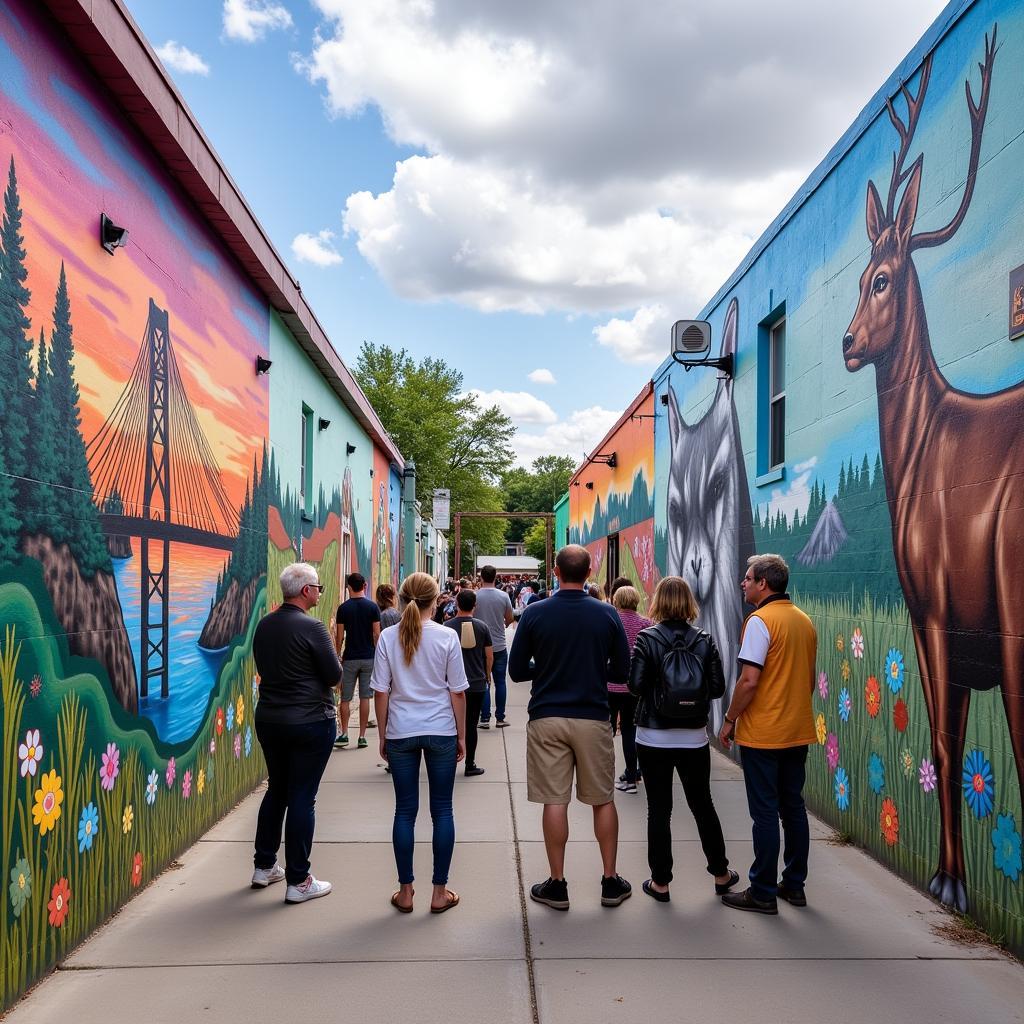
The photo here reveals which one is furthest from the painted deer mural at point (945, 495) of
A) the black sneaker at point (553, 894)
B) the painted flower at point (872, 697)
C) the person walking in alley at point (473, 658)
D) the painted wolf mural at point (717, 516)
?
the person walking in alley at point (473, 658)

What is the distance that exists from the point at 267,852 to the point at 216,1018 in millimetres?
1663

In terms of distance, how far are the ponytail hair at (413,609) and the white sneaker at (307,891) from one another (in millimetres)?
1318

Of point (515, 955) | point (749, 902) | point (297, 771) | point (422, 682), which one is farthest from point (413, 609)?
point (749, 902)

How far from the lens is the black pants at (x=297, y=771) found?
16.5ft

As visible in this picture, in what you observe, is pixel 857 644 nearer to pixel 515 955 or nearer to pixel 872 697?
pixel 872 697

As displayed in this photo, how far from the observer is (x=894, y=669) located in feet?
18.3

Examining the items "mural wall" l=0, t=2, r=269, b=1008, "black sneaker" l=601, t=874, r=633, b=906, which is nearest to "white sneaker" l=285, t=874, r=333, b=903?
"mural wall" l=0, t=2, r=269, b=1008

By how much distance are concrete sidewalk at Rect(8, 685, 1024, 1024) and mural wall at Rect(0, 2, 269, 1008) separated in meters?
0.40

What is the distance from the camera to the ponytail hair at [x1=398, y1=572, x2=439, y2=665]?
4.96 meters

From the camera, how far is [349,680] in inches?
367

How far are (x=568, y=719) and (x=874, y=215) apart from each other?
3.73 metres

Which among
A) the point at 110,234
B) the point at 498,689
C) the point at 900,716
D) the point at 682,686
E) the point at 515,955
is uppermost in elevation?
the point at 110,234

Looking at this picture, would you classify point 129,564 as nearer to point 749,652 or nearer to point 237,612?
point 237,612

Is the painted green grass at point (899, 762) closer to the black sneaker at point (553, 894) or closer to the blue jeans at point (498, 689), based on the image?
the black sneaker at point (553, 894)
